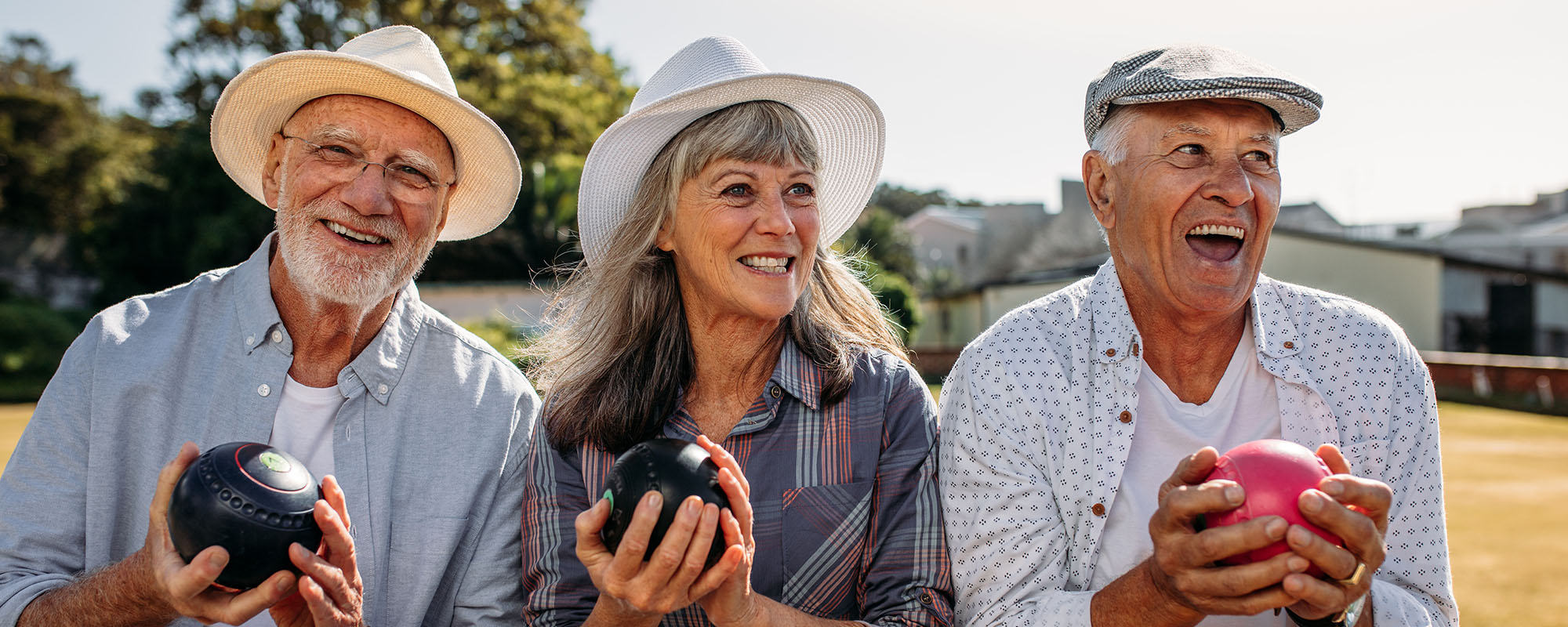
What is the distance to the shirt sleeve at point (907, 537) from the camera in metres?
2.91

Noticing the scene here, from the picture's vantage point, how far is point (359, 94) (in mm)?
3443

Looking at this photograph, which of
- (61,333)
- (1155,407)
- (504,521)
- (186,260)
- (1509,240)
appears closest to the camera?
(1155,407)

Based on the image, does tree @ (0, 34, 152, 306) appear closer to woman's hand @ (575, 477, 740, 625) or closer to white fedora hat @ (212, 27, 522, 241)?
white fedora hat @ (212, 27, 522, 241)

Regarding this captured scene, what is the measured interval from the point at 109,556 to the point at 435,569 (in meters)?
0.96

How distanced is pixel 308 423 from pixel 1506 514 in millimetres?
11302

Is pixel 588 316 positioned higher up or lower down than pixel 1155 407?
higher up

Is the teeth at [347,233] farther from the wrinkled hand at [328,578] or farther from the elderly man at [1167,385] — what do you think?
the elderly man at [1167,385]

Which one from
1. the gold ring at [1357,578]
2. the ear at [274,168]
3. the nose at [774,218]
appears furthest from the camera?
the ear at [274,168]

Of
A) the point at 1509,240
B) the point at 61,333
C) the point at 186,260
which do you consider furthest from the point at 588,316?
the point at 1509,240

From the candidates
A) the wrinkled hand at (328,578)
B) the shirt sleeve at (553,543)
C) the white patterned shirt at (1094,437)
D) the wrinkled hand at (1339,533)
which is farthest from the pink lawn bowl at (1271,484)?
the wrinkled hand at (328,578)

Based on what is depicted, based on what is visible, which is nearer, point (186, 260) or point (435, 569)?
point (435, 569)

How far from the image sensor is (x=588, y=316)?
11.6 ft

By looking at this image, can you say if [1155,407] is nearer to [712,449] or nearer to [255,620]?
[712,449]

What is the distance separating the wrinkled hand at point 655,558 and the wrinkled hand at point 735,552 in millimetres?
40
